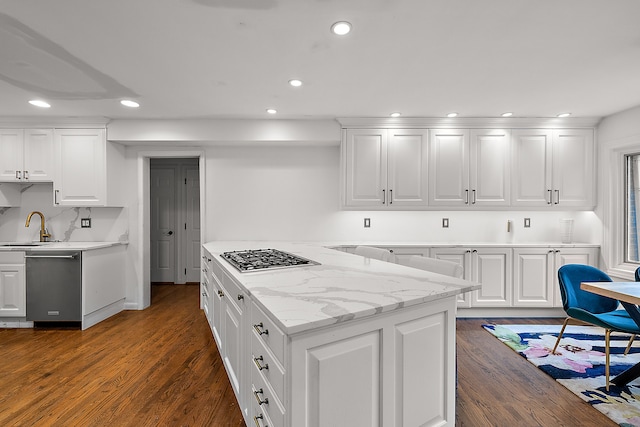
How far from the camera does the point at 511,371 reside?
8.20 feet

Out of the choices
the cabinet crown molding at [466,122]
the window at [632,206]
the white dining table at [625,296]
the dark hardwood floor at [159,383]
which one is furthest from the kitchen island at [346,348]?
the window at [632,206]

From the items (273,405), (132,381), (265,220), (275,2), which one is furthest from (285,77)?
(132,381)

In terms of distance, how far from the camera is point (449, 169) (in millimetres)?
3879

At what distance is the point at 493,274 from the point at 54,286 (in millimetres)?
4954

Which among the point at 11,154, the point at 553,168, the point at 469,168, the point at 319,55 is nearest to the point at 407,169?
the point at 469,168

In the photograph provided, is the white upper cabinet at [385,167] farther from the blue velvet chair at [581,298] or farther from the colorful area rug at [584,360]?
the colorful area rug at [584,360]

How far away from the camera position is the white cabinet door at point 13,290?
3377 millimetres

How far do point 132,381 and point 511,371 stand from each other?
9.73 ft

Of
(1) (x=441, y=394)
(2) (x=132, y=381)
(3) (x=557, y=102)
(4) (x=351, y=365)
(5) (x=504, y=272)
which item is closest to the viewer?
(4) (x=351, y=365)

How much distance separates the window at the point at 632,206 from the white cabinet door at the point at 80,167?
6221 mm

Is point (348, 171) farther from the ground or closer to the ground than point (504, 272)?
farther from the ground

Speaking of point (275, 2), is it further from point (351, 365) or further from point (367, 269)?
point (351, 365)

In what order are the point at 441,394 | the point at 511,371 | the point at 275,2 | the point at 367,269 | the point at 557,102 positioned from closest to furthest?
the point at 441,394 < the point at 275,2 < the point at 367,269 < the point at 511,371 < the point at 557,102

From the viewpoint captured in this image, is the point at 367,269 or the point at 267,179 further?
the point at 267,179
